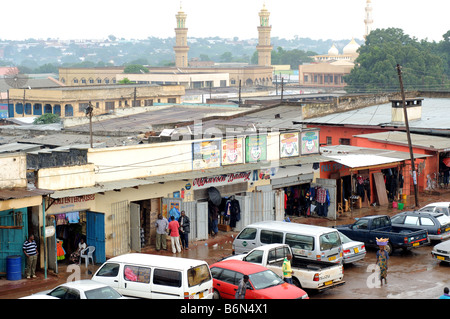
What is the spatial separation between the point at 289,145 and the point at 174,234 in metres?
7.38

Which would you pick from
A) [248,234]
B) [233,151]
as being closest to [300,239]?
[248,234]

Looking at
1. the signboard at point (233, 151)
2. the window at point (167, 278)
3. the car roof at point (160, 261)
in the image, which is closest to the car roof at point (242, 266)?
the car roof at point (160, 261)

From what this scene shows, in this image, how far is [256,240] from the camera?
2000 centimetres

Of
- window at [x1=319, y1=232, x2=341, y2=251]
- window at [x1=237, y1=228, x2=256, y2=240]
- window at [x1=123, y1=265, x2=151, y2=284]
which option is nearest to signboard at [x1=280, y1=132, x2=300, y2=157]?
window at [x1=237, y1=228, x2=256, y2=240]

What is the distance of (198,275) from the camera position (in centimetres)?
1538

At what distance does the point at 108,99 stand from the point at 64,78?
70368 millimetres

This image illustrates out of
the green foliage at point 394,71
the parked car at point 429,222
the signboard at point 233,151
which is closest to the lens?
the parked car at point 429,222

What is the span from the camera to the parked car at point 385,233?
21.5 metres

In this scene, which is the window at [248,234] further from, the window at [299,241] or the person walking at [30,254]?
the person walking at [30,254]

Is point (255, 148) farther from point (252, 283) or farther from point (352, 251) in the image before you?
point (252, 283)

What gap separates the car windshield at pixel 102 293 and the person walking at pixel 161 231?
732cm

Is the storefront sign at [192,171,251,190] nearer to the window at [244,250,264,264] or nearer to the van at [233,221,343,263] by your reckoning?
the van at [233,221,343,263]
